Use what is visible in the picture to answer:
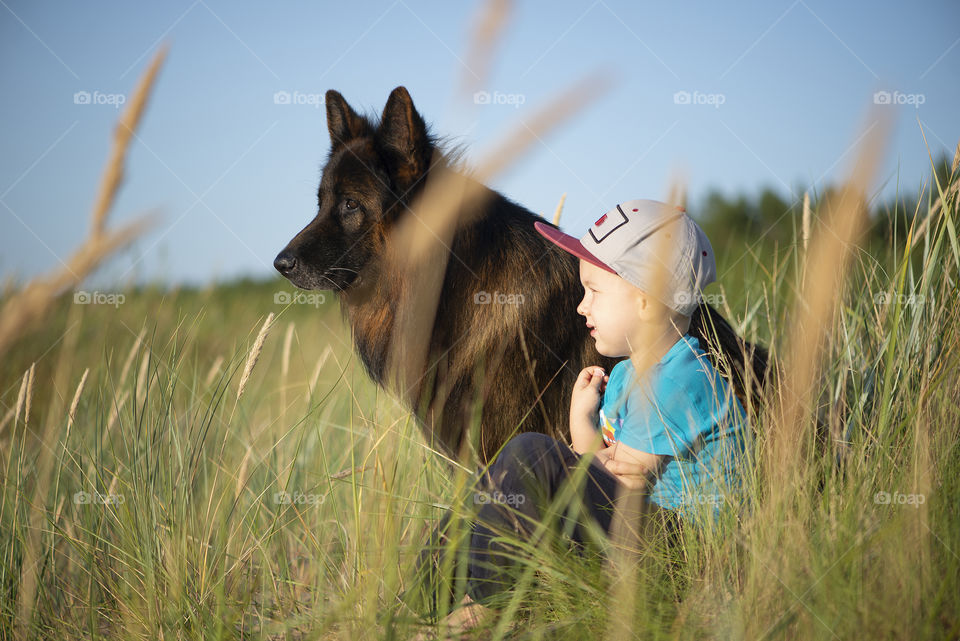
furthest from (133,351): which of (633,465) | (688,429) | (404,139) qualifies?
(688,429)

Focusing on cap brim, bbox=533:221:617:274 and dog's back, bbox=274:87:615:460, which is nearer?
cap brim, bbox=533:221:617:274

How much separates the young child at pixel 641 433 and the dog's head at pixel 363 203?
1346mm

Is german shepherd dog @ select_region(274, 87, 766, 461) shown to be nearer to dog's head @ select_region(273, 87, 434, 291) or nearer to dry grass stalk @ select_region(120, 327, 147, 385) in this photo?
dog's head @ select_region(273, 87, 434, 291)

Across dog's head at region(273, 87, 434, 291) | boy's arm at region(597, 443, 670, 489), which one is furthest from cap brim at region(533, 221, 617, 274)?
dog's head at region(273, 87, 434, 291)

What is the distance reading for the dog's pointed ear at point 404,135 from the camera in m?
3.28

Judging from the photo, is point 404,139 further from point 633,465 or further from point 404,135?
point 633,465

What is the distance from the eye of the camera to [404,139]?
335 centimetres

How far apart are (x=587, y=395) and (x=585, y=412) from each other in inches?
2.5

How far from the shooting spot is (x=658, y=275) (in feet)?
4.82

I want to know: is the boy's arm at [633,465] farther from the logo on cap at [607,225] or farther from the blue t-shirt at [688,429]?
the logo on cap at [607,225]

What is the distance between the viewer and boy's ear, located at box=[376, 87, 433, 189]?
329 centimetres

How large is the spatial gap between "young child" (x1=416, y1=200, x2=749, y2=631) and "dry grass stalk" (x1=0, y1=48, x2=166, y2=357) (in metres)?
1.33

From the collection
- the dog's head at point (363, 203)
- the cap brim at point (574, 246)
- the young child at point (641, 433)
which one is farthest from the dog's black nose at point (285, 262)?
the young child at point (641, 433)

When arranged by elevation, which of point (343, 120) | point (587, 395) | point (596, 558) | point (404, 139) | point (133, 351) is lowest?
point (596, 558)
